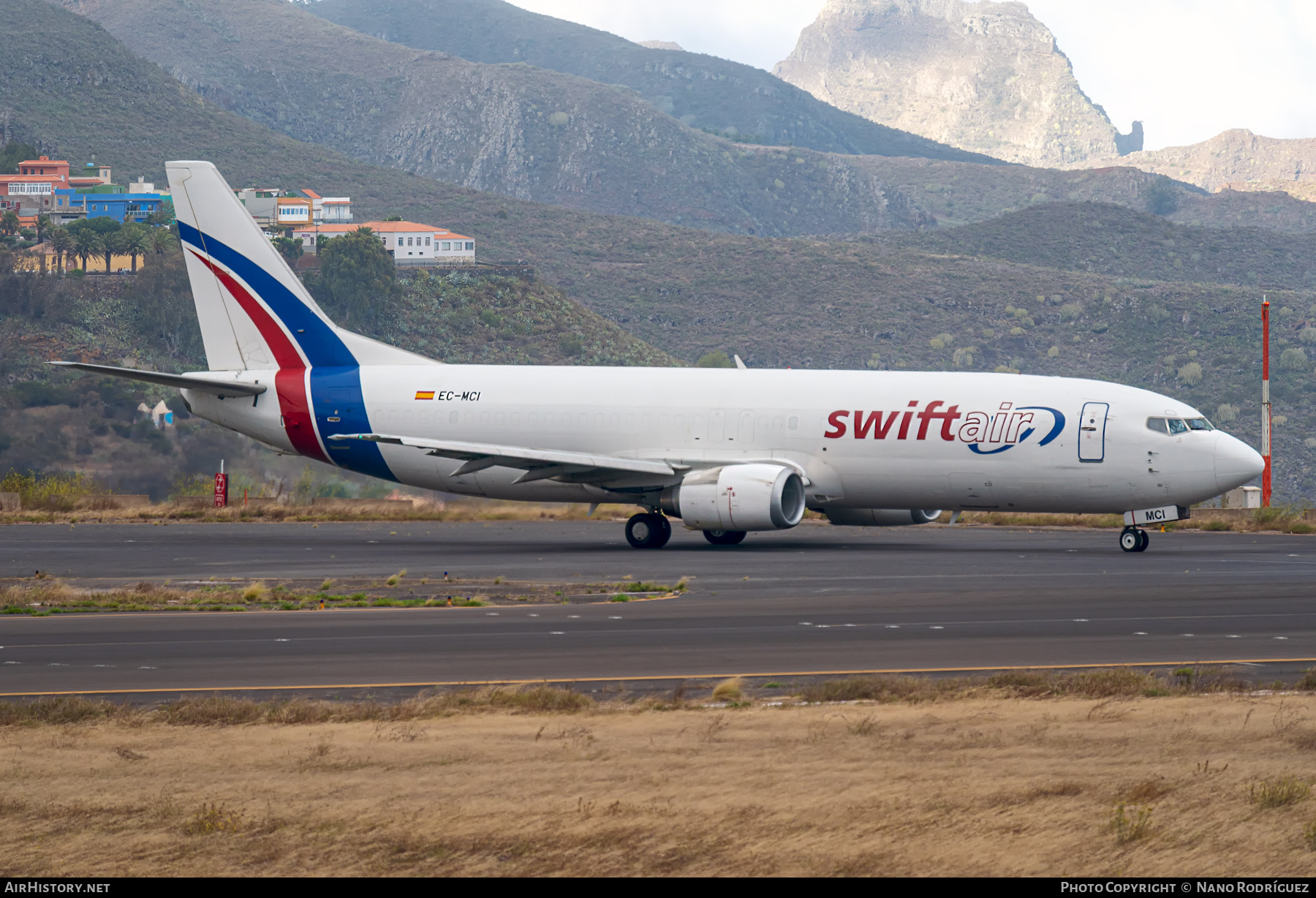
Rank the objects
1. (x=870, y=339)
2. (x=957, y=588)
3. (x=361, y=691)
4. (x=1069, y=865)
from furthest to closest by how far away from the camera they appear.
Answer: (x=870, y=339) → (x=957, y=588) → (x=361, y=691) → (x=1069, y=865)

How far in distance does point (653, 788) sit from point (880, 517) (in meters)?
29.2

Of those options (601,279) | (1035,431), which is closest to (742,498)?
(1035,431)

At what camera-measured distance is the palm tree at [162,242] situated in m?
127

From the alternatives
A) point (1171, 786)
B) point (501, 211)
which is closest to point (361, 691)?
point (1171, 786)

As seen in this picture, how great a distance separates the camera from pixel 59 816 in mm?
9922

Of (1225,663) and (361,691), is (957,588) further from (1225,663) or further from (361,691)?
(361,691)

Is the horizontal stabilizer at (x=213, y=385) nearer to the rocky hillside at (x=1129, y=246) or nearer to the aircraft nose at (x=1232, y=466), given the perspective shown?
the aircraft nose at (x=1232, y=466)

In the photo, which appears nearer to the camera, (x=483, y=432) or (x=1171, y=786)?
(x=1171, y=786)

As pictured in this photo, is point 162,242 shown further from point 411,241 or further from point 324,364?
point 324,364

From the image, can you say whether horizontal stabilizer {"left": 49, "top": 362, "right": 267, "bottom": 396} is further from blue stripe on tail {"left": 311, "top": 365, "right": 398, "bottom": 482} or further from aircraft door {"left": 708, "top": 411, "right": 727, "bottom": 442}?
aircraft door {"left": 708, "top": 411, "right": 727, "bottom": 442}

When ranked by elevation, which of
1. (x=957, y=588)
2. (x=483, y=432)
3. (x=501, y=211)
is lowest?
(x=957, y=588)

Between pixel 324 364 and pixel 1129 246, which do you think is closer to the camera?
pixel 324 364

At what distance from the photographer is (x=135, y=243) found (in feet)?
433

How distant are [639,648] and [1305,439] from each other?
106255 mm
